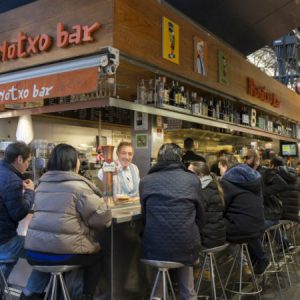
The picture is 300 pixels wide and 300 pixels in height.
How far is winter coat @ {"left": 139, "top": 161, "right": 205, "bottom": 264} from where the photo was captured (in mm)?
2627

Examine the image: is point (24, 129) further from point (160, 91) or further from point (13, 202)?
point (13, 202)

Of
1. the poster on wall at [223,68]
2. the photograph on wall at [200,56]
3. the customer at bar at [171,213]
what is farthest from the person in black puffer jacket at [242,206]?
the poster on wall at [223,68]

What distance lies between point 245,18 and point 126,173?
496 centimetres

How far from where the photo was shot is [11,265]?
2885 mm

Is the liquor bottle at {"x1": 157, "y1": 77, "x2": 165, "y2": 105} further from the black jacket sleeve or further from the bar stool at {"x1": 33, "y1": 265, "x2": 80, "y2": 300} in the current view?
the bar stool at {"x1": 33, "y1": 265, "x2": 80, "y2": 300}

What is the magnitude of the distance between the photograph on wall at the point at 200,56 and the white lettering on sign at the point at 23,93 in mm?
1901

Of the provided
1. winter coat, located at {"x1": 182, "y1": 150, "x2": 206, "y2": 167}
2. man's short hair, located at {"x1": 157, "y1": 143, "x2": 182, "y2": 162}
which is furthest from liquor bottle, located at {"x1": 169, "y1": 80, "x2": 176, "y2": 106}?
man's short hair, located at {"x1": 157, "y1": 143, "x2": 182, "y2": 162}

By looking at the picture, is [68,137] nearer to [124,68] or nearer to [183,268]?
[124,68]

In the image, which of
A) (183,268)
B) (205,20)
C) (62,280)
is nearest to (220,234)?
(183,268)

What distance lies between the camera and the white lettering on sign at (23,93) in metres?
3.42

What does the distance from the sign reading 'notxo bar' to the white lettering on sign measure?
17.9 inches

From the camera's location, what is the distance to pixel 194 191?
2.70m

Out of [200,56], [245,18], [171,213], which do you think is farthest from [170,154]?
[245,18]

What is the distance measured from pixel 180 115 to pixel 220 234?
5.08 ft
